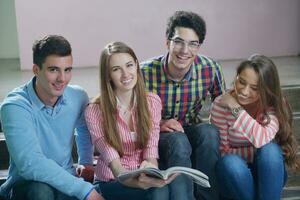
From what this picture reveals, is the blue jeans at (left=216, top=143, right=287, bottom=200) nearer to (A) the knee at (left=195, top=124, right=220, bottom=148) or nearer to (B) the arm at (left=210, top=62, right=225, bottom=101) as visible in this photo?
(A) the knee at (left=195, top=124, right=220, bottom=148)

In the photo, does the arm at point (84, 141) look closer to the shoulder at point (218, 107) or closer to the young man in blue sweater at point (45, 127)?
the young man in blue sweater at point (45, 127)

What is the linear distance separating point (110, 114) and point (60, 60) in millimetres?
281

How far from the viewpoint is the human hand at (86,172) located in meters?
2.12

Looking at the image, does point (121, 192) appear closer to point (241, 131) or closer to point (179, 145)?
point (179, 145)

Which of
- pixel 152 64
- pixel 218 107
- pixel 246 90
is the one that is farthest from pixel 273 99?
pixel 152 64

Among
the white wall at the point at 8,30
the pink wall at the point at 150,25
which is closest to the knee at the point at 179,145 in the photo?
the pink wall at the point at 150,25

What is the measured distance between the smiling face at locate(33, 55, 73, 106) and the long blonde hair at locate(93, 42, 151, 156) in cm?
14

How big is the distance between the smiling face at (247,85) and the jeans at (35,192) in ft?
2.61

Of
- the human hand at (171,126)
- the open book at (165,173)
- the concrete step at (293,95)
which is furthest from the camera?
the concrete step at (293,95)

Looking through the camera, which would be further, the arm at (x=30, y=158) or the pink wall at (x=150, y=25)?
the pink wall at (x=150, y=25)

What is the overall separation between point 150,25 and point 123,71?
2470 mm

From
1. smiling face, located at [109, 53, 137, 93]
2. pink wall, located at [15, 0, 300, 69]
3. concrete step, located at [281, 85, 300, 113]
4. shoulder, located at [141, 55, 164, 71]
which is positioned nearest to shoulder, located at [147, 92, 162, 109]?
smiling face, located at [109, 53, 137, 93]

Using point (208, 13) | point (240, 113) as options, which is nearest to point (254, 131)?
point (240, 113)

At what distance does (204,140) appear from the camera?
2094 mm
